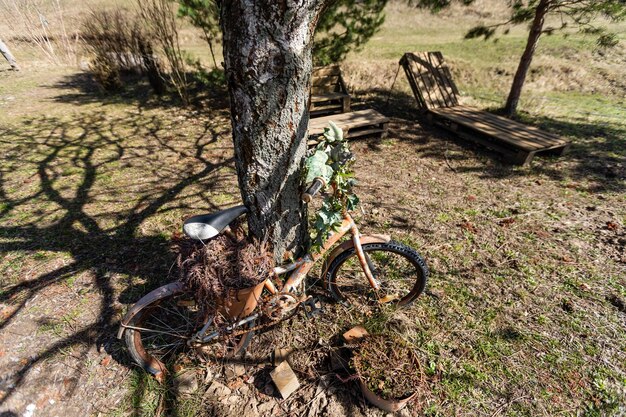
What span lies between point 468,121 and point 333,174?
16.2 feet

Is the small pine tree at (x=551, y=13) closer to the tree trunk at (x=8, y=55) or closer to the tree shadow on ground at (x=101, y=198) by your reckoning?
the tree shadow on ground at (x=101, y=198)

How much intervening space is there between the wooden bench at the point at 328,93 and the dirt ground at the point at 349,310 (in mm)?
1284

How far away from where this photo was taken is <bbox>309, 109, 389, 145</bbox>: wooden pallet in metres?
5.45

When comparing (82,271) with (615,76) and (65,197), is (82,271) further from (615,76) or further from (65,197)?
(615,76)

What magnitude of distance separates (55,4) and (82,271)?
210 inches

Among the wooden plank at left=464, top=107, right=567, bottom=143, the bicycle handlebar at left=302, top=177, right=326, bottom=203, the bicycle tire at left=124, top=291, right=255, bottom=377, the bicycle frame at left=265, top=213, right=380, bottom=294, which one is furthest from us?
the wooden plank at left=464, top=107, right=567, bottom=143

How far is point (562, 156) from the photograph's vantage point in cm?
527

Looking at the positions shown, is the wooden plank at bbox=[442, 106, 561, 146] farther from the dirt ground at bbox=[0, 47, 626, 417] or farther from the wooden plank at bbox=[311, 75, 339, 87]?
the wooden plank at bbox=[311, 75, 339, 87]

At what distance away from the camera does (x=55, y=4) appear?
5180mm

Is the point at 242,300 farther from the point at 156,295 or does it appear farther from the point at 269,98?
the point at 269,98

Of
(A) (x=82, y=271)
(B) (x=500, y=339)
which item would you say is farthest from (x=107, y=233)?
(B) (x=500, y=339)

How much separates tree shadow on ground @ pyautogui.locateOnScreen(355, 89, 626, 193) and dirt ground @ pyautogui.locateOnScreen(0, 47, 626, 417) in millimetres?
42

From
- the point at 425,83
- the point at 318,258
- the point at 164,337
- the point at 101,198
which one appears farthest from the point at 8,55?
the point at 318,258

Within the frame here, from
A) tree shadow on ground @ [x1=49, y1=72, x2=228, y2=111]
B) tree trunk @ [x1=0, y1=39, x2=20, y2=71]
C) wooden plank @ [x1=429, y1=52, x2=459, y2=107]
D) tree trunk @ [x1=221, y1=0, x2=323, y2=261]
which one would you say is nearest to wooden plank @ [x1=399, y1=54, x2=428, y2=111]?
wooden plank @ [x1=429, y1=52, x2=459, y2=107]
